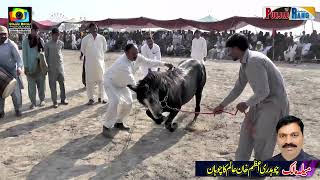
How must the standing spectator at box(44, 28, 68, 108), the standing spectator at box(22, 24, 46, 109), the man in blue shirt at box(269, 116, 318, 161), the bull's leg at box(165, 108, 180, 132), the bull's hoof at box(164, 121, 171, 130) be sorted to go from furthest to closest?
the standing spectator at box(44, 28, 68, 108), the standing spectator at box(22, 24, 46, 109), the bull's hoof at box(164, 121, 171, 130), the bull's leg at box(165, 108, 180, 132), the man in blue shirt at box(269, 116, 318, 161)

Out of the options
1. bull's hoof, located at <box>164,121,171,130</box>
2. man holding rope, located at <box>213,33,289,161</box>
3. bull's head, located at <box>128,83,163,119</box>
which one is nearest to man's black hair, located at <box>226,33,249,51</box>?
man holding rope, located at <box>213,33,289,161</box>

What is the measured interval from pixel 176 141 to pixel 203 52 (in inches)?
277

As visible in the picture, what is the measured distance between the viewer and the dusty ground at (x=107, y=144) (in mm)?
5492

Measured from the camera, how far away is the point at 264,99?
4.27m

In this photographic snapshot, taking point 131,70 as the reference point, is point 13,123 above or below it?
below

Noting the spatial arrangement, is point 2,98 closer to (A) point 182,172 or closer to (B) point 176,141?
(B) point 176,141

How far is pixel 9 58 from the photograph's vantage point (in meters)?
8.08

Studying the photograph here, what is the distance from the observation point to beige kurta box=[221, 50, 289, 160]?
4137mm

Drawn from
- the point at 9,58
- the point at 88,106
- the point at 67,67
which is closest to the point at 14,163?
the point at 9,58

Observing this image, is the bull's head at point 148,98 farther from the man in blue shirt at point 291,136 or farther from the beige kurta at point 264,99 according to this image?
the man in blue shirt at point 291,136

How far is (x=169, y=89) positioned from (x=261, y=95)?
268 cm

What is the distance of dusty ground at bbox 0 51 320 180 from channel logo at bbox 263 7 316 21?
13.1m

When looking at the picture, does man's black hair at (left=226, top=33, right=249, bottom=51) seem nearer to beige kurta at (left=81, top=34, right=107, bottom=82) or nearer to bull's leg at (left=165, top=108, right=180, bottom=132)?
bull's leg at (left=165, top=108, right=180, bottom=132)

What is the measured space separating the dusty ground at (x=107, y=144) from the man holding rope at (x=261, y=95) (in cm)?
132
